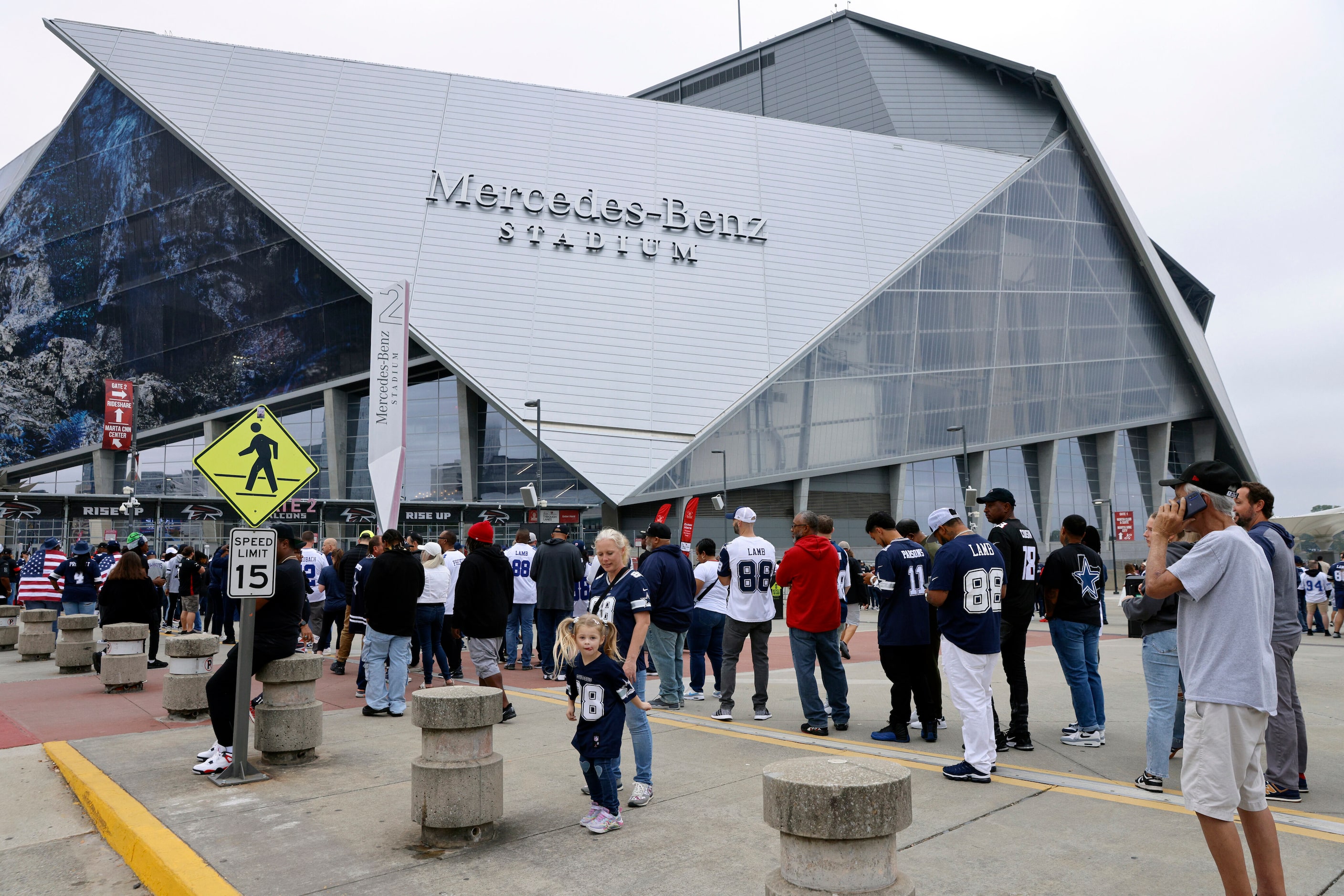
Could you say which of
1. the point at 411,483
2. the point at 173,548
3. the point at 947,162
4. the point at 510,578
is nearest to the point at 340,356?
the point at 411,483

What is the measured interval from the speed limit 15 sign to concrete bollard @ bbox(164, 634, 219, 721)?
269 cm

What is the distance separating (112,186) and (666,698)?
40791 millimetres

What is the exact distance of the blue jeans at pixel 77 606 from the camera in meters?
13.6

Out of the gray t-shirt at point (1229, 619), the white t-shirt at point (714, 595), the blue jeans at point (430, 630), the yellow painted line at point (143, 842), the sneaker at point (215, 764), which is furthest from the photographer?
the blue jeans at point (430, 630)

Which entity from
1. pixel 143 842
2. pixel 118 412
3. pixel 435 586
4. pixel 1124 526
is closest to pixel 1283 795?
pixel 143 842

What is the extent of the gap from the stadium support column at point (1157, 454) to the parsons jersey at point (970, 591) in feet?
145

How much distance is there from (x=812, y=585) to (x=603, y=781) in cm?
328

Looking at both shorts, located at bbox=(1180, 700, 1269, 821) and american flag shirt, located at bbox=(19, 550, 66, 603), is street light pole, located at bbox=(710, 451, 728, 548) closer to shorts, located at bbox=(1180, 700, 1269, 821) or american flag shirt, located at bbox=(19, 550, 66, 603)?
american flag shirt, located at bbox=(19, 550, 66, 603)

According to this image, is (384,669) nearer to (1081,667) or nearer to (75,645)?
(1081,667)

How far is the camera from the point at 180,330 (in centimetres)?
3784

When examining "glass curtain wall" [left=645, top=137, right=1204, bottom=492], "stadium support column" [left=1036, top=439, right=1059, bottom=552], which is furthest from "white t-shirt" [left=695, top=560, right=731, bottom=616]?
"stadium support column" [left=1036, top=439, right=1059, bottom=552]

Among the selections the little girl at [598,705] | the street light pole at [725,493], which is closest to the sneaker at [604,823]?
the little girl at [598,705]

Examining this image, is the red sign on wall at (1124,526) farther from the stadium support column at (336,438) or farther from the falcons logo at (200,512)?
the falcons logo at (200,512)

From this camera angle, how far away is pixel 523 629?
40.9 feet
